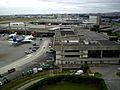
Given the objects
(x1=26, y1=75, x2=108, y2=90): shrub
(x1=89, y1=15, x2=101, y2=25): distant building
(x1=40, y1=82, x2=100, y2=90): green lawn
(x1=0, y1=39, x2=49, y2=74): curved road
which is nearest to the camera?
(x1=40, y1=82, x2=100, y2=90): green lawn

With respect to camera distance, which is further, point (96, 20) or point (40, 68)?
point (96, 20)

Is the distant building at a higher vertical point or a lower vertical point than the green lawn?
higher

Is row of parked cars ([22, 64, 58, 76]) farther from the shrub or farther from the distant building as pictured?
the distant building

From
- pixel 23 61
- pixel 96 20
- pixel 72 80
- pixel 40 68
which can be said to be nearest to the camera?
pixel 72 80

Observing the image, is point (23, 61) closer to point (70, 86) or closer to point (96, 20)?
point (70, 86)

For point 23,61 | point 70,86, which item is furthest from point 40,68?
point 70,86

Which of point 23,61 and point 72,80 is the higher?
point 23,61

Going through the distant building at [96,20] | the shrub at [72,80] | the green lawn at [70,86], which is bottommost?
the green lawn at [70,86]

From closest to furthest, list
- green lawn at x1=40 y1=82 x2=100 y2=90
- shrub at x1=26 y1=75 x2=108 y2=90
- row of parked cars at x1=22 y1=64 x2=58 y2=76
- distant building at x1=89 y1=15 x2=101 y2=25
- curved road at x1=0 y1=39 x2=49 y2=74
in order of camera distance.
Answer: green lawn at x1=40 y1=82 x2=100 y2=90 → shrub at x1=26 y1=75 x2=108 y2=90 → row of parked cars at x1=22 y1=64 x2=58 y2=76 → curved road at x1=0 y1=39 x2=49 y2=74 → distant building at x1=89 y1=15 x2=101 y2=25

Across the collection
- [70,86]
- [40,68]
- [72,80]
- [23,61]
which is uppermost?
[40,68]

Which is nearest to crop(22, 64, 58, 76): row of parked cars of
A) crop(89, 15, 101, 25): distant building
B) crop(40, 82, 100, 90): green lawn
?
crop(40, 82, 100, 90): green lawn

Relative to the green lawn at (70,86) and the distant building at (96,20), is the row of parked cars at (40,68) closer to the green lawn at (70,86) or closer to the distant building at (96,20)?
the green lawn at (70,86)

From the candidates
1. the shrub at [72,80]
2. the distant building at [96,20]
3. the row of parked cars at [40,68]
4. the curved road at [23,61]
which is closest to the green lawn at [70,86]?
the shrub at [72,80]
